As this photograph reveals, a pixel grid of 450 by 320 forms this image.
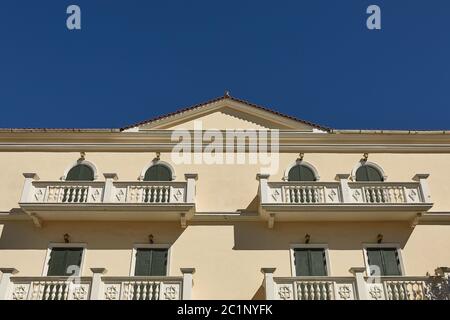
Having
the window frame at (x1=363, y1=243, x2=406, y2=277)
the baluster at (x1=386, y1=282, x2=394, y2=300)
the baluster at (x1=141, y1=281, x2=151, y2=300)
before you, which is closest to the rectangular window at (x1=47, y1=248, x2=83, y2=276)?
the baluster at (x1=141, y1=281, x2=151, y2=300)

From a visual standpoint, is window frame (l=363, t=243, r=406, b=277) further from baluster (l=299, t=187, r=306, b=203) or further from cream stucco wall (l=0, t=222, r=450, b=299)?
baluster (l=299, t=187, r=306, b=203)

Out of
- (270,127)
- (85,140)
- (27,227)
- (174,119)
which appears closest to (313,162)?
(270,127)

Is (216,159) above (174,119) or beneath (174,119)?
beneath

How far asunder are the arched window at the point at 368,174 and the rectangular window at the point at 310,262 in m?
3.45

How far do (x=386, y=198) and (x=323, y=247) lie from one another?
280 cm

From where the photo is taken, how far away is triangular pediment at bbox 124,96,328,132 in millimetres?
19109

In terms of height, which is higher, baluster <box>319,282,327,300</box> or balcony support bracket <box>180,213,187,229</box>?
balcony support bracket <box>180,213,187,229</box>

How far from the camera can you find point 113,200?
1641 cm

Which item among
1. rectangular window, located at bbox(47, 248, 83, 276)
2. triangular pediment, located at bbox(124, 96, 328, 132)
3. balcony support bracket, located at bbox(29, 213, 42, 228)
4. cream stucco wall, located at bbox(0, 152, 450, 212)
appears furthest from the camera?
triangular pediment, located at bbox(124, 96, 328, 132)

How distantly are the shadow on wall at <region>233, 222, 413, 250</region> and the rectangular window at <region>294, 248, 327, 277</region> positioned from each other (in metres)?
0.34
